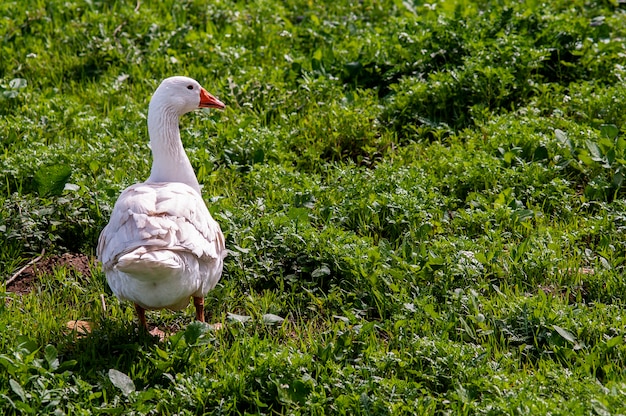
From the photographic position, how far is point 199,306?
17.1 ft

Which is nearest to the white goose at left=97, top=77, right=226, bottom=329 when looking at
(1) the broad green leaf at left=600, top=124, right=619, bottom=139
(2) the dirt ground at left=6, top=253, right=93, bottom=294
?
(2) the dirt ground at left=6, top=253, right=93, bottom=294

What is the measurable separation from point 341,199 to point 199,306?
1613 millimetres

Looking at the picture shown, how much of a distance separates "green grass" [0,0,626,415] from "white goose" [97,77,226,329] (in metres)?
0.27

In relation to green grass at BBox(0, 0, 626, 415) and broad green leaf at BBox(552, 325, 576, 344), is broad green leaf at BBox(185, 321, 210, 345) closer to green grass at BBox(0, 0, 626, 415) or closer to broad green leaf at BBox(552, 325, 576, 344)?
green grass at BBox(0, 0, 626, 415)

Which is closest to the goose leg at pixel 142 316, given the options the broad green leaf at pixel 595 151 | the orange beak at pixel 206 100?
the orange beak at pixel 206 100

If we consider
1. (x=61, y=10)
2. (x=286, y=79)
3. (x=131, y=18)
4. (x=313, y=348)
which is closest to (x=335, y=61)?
(x=286, y=79)

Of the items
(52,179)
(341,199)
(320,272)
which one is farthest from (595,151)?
(52,179)

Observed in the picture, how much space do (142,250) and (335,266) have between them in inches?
57.3

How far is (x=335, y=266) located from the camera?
18.4 feet

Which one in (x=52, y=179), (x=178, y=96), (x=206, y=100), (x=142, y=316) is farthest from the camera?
(x=206, y=100)

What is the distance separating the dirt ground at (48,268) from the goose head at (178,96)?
116 cm

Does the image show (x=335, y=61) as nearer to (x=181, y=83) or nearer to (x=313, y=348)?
(x=181, y=83)

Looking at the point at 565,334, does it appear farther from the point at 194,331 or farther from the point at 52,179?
the point at 52,179

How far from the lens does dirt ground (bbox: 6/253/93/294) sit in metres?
5.75
